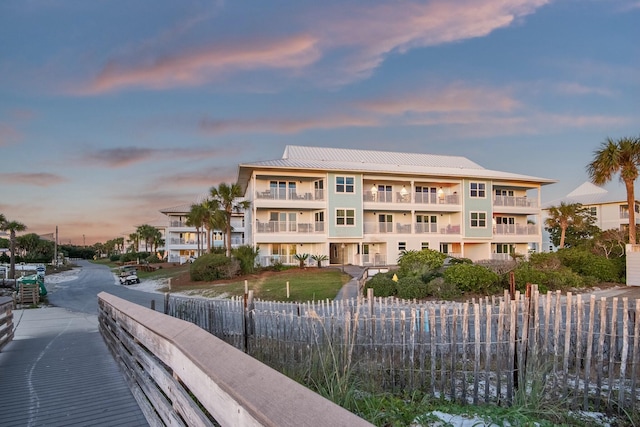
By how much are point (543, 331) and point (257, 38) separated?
1336 cm

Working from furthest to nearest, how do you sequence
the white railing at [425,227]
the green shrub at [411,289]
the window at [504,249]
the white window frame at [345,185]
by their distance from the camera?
the window at [504,249] < the white railing at [425,227] < the white window frame at [345,185] < the green shrub at [411,289]

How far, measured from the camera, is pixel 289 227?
36.2 metres

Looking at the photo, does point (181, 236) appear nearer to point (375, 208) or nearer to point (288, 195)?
point (288, 195)

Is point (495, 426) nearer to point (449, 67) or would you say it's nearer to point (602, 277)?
point (449, 67)

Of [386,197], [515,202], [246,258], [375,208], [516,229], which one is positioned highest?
[386,197]

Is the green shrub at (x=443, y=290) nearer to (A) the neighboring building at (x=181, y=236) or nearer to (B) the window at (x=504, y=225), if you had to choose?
(B) the window at (x=504, y=225)

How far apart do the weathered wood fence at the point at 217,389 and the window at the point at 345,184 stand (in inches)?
1287

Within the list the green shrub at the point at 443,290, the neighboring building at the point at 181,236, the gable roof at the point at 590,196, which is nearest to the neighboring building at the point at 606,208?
the gable roof at the point at 590,196

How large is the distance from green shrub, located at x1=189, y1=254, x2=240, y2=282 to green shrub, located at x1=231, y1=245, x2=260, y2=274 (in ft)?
1.51

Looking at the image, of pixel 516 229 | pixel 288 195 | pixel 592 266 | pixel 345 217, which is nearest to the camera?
pixel 592 266

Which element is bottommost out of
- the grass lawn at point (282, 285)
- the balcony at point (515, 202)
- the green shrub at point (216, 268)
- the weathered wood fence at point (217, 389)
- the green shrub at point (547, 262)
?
the grass lawn at point (282, 285)

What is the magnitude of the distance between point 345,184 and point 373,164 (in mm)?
4778

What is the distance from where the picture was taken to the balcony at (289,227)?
35.6 meters

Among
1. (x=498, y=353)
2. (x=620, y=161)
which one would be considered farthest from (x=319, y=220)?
(x=498, y=353)
